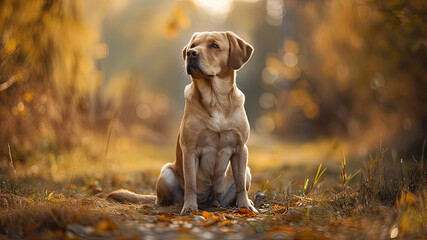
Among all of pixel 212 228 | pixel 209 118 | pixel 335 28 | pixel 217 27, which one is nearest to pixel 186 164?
pixel 209 118

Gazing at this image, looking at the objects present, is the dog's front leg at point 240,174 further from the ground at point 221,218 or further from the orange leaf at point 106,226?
the orange leaf at point 106,226

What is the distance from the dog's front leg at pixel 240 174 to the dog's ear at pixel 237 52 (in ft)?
2.73

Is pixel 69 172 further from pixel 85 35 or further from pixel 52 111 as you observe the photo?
pixel 85 35

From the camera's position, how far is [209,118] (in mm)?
4215

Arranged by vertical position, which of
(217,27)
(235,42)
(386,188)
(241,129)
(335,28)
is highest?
(217,27)

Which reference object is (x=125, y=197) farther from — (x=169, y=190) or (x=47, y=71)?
(x=47, y=71)

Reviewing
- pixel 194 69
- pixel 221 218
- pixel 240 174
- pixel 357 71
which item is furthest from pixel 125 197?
pixel 357 71

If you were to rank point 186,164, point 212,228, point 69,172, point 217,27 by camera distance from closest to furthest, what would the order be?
point 212,228 → point 186,164 → point 69,172 → point 217,27

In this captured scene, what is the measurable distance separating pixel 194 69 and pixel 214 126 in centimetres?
58

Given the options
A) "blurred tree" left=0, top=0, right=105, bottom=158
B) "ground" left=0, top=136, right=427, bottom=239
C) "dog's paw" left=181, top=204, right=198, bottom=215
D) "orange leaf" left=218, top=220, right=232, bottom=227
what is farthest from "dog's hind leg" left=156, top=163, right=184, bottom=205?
"blurred tree" left=0, top=0, right=105, bottom=158

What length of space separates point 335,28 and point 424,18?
6986 mm

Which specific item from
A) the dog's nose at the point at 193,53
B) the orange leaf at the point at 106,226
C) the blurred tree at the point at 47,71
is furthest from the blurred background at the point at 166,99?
the orange leaf at the point at 106,226

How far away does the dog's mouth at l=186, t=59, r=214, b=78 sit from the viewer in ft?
13.6

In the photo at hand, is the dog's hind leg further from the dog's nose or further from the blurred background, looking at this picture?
the dog's nose
